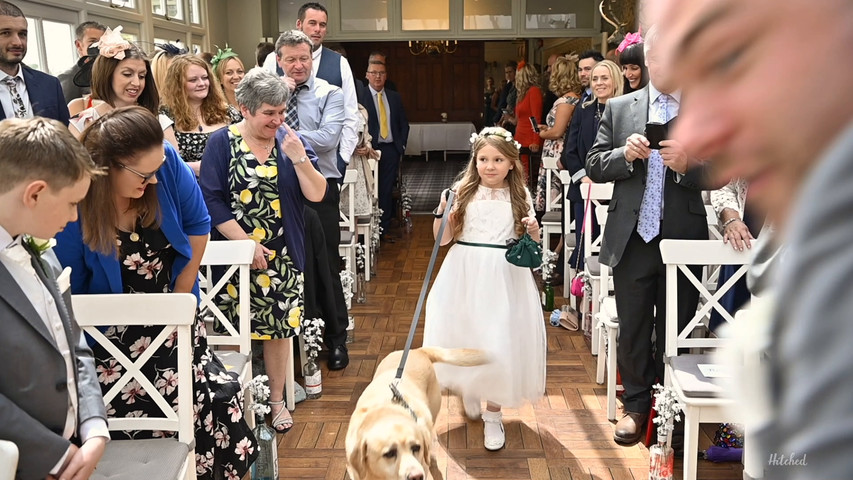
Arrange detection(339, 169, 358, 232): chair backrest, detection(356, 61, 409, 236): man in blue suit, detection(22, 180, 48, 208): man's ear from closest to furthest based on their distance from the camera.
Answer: detection(22, 180, 48, 208): man's ear, detection(339, 169, 358, 232): chair backrest, detection(356, 61, 409, 236): man in blue suit

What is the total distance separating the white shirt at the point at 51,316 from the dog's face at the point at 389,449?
67 cm

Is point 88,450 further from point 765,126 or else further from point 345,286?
point 345,286

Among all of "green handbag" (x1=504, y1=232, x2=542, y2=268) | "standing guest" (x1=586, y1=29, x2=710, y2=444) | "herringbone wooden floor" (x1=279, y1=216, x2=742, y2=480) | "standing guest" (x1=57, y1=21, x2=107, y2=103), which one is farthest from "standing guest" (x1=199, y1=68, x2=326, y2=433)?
"standing guest" (x1=57, y1=21, x2=107, y2=103)

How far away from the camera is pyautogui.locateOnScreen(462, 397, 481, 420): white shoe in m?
3.26

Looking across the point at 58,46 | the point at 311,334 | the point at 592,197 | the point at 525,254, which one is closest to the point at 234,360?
the point at 311,334

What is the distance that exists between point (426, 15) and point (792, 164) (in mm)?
9680

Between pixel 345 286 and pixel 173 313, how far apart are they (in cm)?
235

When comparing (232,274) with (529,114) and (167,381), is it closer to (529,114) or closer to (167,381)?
(167,381)

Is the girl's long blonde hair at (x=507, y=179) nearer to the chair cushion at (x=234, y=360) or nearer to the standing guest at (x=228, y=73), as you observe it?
the chair cushion at (x=234, y=360)

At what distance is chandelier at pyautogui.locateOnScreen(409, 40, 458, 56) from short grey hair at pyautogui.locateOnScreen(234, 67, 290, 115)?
1066 cm

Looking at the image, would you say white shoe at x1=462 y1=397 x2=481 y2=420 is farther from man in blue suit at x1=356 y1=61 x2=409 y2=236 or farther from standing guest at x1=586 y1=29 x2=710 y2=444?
man in blue suit at x1=356 y1=61 x2=409 y2=236

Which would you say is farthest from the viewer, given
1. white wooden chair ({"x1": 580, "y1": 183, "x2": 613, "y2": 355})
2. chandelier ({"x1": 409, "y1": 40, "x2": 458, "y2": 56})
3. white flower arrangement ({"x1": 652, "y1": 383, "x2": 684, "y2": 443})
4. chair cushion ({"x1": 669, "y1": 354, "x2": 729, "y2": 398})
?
chandelier ({"x1": 409, "y1": 40, "x2": 458, "y2": 56})

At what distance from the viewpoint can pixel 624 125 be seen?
2.88m

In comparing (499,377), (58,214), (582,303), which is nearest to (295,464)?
(499,377)
